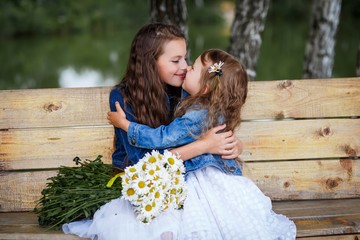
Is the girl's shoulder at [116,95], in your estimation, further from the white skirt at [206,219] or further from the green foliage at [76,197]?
the white skirt at [206,219]

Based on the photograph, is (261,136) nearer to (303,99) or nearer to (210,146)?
(303,99)

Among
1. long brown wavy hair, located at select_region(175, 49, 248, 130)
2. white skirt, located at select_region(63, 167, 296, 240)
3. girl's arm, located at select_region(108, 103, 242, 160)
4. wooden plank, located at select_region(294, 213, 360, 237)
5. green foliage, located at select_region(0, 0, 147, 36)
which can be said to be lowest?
green foliage, located at select_region(0, 0, 147, 36)

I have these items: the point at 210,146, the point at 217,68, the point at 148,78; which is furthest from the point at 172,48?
the point at 210,146

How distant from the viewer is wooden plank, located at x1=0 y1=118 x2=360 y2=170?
3.11m

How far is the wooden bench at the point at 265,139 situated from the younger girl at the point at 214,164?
442 millimetres

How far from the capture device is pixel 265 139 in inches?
126

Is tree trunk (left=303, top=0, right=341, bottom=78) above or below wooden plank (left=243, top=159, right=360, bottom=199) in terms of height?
above

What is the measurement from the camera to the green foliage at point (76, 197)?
2.59m

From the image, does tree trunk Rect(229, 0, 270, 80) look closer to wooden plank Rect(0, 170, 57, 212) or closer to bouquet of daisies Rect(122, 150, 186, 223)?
wooden plank Rect(0, 170, 57, 212)

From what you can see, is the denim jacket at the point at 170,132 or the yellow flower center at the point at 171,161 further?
the denim jacket at the point at 170,132

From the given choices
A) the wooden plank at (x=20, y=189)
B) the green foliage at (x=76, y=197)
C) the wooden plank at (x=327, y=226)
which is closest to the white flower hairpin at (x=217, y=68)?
the green foliage at (x=76, y=197)

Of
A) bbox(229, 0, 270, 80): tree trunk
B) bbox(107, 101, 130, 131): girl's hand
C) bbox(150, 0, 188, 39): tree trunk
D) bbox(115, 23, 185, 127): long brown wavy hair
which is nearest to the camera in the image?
bbox(107, 101, 130, 131): girl's hand

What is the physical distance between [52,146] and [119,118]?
614 millimetres

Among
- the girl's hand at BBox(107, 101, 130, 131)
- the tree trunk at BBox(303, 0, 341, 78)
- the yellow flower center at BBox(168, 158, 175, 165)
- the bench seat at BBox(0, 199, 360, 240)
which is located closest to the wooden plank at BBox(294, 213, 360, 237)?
the bench seat at BBox(0, 199, 360, 240)
